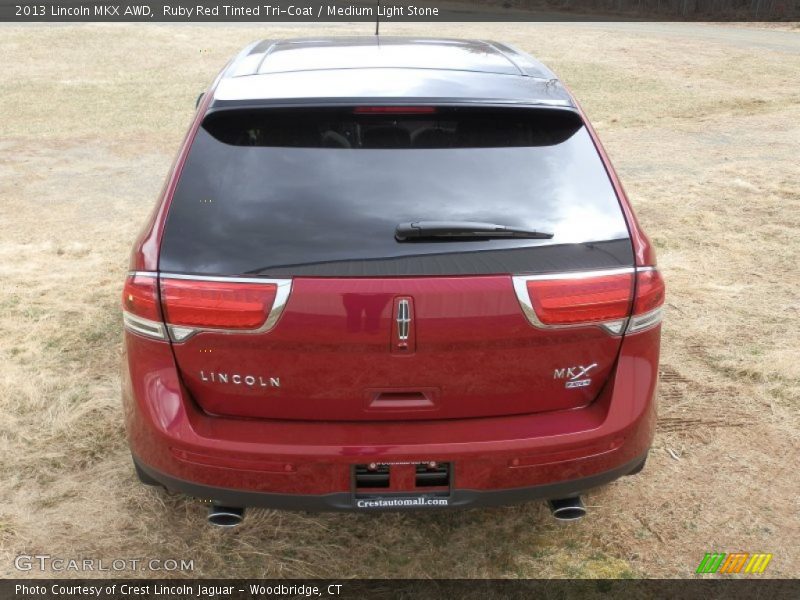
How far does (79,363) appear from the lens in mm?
4348

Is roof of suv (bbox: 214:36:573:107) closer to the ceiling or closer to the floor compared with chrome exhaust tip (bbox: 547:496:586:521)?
closer to the ceiling

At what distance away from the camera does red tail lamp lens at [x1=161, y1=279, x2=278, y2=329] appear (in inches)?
87.1

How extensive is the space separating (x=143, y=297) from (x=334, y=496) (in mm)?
847

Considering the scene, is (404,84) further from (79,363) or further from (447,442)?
(79,363)

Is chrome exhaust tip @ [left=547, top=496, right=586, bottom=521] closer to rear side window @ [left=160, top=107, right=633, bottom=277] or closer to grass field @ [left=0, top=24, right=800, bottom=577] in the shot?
grass field @ [left=0, top=24, right=800, bottom=577]

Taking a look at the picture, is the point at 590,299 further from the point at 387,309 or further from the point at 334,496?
the point at 334,496

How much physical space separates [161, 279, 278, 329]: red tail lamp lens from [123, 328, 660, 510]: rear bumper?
167 millimetres

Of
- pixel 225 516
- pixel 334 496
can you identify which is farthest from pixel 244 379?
pixel 225 516

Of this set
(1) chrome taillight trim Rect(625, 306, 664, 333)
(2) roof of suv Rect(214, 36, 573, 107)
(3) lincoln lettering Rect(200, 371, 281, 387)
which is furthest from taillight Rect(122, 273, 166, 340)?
(1) chrome taillight trim Rect(625, 306, 664, 333)

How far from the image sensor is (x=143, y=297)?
231cm

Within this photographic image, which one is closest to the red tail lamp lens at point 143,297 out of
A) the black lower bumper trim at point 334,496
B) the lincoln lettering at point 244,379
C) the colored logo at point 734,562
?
the lincoln lettering at point 244,379

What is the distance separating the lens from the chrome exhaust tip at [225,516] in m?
2.60

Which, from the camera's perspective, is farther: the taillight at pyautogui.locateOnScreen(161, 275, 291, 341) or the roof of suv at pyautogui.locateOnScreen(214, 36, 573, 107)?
the roof of suv at pyautogui.locateOnScreen(214, 36, 573, 107)

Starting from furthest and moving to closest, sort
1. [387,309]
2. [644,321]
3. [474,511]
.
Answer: [474,511] → [644,321] → [387,309]
